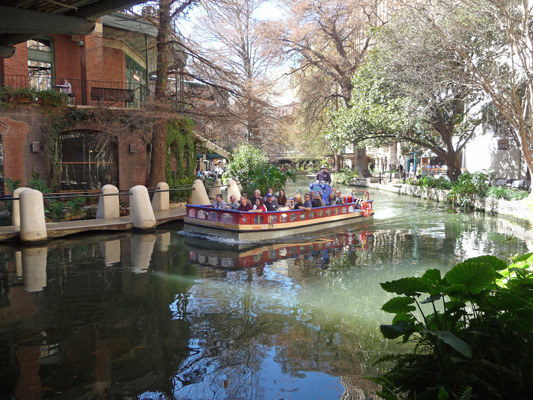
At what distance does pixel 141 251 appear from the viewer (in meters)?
14.0

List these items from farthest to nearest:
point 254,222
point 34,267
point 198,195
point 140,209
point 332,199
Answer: point 198,195
point 332,199
point 140,209
point 254,222
point 34,267

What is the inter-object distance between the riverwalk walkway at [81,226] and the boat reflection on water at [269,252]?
2.55m

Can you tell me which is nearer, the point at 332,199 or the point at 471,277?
the point at 471,277

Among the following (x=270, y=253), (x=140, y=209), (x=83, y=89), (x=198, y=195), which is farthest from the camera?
(x=83, y=89)

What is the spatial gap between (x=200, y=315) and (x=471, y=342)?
17.6 ft

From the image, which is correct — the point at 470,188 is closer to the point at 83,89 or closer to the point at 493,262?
the point at 83,89

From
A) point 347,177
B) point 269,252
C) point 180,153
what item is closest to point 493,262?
point 269,252

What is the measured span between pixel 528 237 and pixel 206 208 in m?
10.7

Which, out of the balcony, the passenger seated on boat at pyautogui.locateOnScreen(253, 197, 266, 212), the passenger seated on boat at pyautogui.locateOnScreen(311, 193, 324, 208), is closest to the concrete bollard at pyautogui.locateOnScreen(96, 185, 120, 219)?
the balcony

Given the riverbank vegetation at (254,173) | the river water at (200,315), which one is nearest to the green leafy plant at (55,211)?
the river water at (200,315)

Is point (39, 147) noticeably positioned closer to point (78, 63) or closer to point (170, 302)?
point (78, 63)

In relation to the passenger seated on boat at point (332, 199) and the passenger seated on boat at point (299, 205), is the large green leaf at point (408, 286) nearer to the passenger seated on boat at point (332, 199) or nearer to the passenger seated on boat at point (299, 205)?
the passenger seated on boat at point (299, 205)

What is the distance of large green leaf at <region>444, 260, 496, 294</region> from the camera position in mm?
3844

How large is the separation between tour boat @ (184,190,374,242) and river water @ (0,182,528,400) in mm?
466
